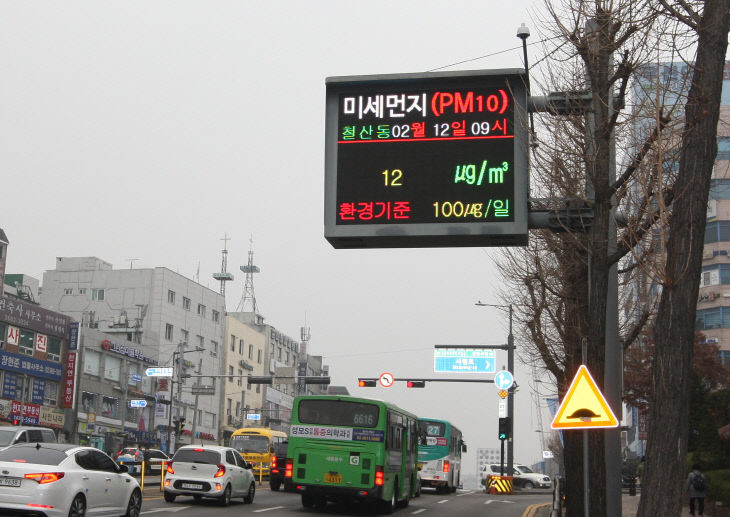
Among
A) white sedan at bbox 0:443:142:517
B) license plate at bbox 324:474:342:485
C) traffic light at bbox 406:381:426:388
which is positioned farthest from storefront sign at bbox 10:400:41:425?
white sedan at bbox 0:443:142:517

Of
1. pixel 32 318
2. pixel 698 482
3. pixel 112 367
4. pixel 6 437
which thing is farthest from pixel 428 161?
pixel 112 367

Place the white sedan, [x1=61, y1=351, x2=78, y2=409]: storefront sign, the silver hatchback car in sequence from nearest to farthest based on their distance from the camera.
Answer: the white sedan < the silver hatchback car < [x1=61, y1=351, x2=78, y2=409]: storefront sign

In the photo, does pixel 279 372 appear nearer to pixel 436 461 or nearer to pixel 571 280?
pixel 436 461

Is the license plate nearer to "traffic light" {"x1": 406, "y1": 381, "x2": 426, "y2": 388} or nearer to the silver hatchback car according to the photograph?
the silver hatchback car

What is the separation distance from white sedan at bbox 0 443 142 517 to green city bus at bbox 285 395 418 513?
6.78 meters

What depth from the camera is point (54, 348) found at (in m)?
56.9

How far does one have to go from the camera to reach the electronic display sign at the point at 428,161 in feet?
44.6

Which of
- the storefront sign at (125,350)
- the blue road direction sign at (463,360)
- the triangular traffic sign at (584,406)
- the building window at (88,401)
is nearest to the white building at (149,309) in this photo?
the storefront sign at (125,350)

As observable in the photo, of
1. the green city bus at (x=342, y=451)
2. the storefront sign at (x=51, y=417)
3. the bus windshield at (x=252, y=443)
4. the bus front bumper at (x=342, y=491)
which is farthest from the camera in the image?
the storefront sign at (x=51, y=417)

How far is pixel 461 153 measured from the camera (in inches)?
545

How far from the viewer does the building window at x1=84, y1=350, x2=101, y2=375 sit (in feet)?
202

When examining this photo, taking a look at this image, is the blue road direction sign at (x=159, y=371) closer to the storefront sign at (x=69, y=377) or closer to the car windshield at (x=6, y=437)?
the storefront sign at (x=69, y=377)

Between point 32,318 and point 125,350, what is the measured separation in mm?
12246

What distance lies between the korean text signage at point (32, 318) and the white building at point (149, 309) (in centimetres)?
Result: 1646
